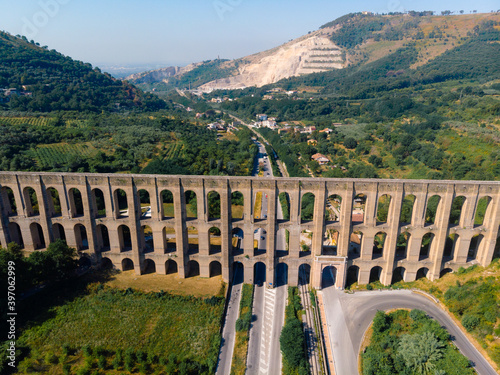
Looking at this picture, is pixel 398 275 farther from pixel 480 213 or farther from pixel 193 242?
pixel 193 242

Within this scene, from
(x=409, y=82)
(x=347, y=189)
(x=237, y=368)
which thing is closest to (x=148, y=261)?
(x=237, y=368)

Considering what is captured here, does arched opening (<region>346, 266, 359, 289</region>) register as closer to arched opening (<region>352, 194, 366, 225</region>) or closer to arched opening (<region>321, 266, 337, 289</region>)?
arched opening (<region>321, 266, 337, 289</region>)

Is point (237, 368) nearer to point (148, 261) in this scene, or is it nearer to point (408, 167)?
point (148, 261)

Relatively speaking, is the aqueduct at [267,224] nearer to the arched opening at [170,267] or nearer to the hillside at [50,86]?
the arched opening at [170,267]

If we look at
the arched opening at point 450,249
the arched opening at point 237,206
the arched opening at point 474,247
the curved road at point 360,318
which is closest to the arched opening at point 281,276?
the curved road at point 360,318

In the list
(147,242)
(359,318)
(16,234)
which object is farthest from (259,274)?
(16,234)

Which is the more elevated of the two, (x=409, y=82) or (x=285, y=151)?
(x=409, y=82)
